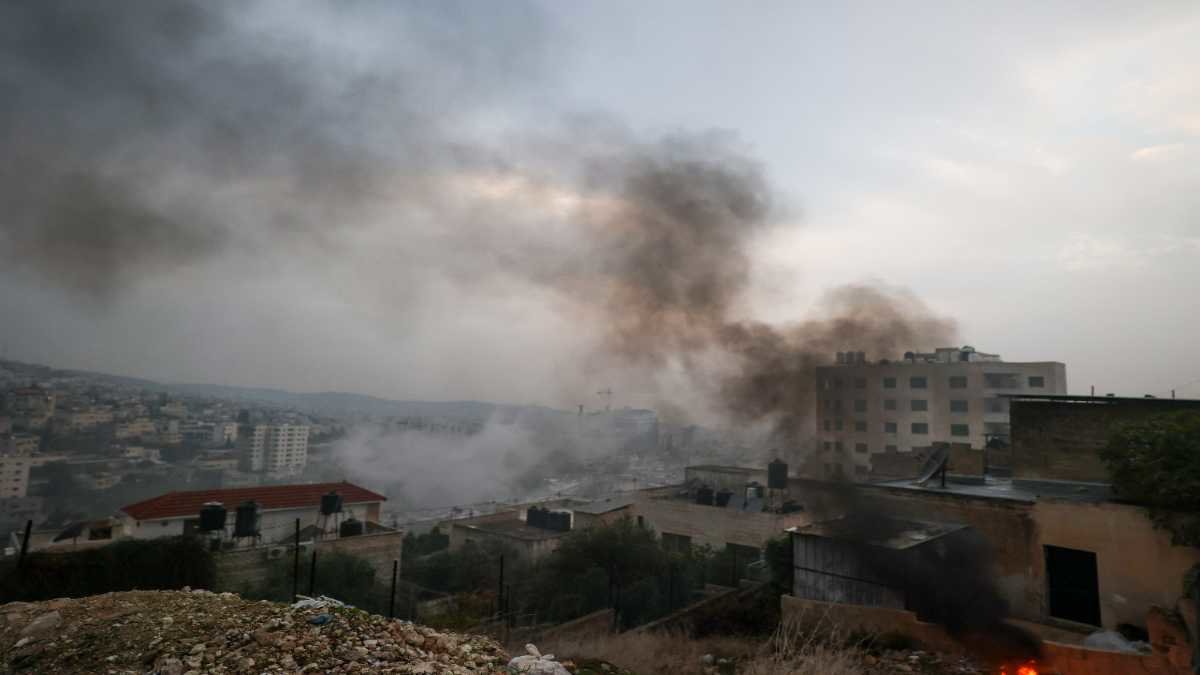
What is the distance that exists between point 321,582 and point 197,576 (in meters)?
3.77

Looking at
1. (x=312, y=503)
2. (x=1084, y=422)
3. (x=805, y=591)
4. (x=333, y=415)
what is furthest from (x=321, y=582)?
(x=333, y=415)

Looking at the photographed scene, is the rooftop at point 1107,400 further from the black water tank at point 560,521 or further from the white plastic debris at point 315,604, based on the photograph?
the black water tank at point 560,521

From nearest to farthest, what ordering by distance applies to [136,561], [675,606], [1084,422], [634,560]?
[136,561] → [1084,422] → [675,606] → [634,560]

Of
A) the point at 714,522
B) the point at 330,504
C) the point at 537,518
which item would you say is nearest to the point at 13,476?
the point at 330,504

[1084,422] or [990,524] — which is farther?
[1084,422]

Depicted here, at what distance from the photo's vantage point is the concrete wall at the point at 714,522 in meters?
25.1

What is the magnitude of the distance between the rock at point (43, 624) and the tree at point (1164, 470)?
15.5 meters

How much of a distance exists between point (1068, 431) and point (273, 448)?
8530 cm

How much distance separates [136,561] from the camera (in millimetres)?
14062

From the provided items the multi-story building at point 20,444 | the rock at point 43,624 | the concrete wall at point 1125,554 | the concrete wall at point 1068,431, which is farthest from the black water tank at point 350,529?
the multi-story building at point 20,444

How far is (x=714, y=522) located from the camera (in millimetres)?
26547

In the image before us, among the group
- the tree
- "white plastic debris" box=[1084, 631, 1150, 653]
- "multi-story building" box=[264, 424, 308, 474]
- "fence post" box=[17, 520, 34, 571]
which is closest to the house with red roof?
"fence post" box=[17, 520, 34, 571]

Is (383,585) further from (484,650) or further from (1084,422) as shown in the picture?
(1084,422)

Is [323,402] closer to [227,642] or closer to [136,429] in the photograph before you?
[136,429]
